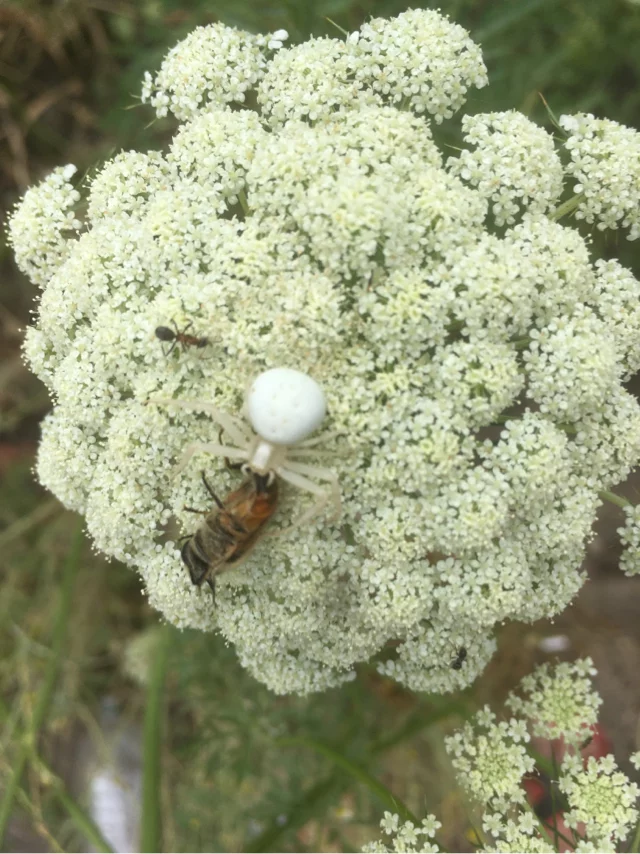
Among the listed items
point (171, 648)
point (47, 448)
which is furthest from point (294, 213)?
point (171, 648)

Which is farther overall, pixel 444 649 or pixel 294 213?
pixel 444 649

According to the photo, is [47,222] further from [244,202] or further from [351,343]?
[351,343]

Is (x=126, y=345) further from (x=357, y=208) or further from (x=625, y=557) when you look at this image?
(x=625, y=557)

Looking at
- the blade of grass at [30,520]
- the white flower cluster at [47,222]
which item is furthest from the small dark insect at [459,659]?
the blade of grass at [30,520]

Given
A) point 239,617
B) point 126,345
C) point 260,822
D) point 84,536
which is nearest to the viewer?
point 126,345

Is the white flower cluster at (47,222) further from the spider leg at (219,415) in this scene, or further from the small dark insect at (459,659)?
the small dark insect at (459,659)

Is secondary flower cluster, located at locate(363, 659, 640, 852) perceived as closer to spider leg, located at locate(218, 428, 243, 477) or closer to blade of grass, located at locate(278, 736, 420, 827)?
blade of grass, located at locate(278, 736, 420, 827)
